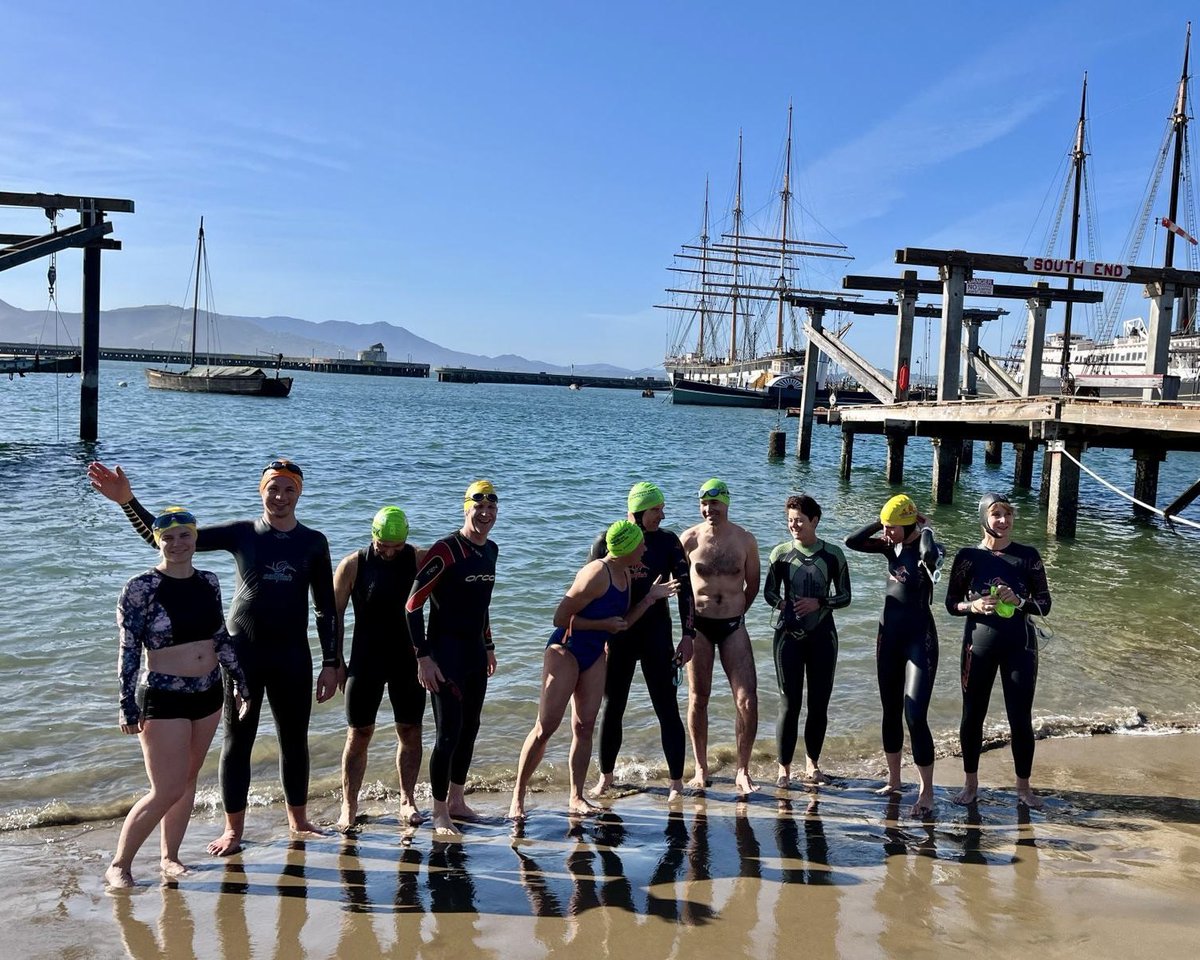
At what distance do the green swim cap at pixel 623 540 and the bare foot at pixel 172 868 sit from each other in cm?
281

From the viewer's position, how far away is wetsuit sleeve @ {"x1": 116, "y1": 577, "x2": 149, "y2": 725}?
4293mm

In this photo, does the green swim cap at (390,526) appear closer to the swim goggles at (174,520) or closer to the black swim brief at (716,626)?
the swim goggles at (174,520)

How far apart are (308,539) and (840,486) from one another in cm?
2388

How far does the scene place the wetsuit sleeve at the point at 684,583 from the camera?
569cm

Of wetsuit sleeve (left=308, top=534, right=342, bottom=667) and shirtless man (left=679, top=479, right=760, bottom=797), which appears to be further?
shirtless man (left=679, top=479, right=760, bottom=797)

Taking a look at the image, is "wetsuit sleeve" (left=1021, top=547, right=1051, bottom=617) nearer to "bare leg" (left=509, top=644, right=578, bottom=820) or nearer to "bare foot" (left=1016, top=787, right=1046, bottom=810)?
"bare foot" (left=1016, top=787, right=1046, bottom=810)

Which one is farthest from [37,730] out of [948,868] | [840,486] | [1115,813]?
[840,486]

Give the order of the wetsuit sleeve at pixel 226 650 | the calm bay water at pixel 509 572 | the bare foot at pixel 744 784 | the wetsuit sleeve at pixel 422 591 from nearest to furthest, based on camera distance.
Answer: the wetsuit sleeve at pixel 226 650 → the wetsuit sleeve at pixel 422 591 → the bare foot at pixel 744 784 → the calm bay water at pixel 509 572

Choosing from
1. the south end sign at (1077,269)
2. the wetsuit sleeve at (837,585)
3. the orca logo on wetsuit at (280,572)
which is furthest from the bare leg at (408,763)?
the south end sign at (1077,269)

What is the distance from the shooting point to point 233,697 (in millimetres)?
4891

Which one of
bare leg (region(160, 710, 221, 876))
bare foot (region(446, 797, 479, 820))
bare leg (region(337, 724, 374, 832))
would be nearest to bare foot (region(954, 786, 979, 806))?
bare foot (region(446, 797, 479, 820))

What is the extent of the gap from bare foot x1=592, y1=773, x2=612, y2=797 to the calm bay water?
43 cm

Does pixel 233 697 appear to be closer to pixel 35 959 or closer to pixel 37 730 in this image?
pixel 35 959

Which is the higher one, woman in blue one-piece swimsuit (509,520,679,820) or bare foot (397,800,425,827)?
woman in blue one-piece swimsuit (509,520,679,820)
